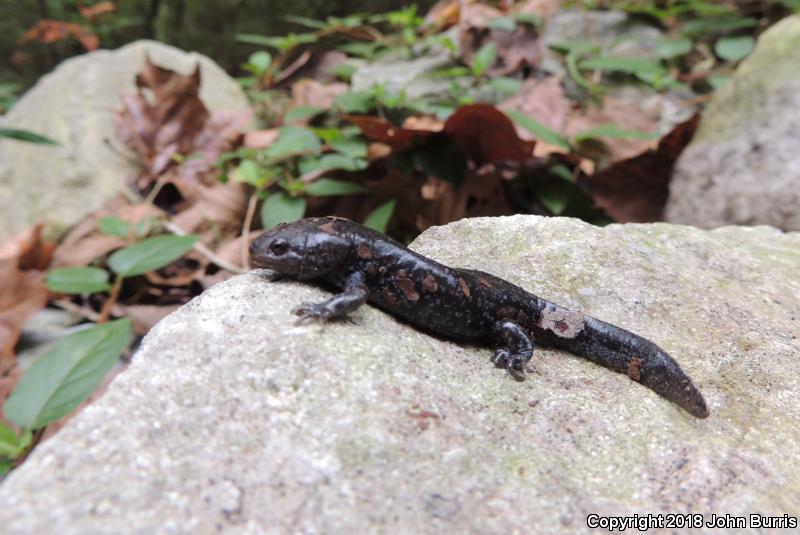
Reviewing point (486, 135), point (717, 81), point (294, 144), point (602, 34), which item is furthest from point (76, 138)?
point (717, 81)

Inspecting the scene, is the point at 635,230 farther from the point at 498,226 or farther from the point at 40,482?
the point at 40,482

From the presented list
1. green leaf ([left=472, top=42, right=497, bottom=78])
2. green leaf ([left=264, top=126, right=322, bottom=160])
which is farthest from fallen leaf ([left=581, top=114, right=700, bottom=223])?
green leaf ([left=264, top=126, right=322, bottom=160])

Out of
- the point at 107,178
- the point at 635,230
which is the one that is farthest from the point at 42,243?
the point at 635,230

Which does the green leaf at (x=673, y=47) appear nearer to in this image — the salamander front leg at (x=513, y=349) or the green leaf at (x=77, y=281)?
the salamander front leg at (x=513, y=349)

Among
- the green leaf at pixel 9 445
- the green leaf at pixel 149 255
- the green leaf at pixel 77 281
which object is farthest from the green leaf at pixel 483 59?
the green leaf at pixel 9 445

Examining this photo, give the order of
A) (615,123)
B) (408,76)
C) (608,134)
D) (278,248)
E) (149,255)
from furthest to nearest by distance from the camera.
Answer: (408,76)
(615,123)
(608,134)
(149,255)
(278,248)

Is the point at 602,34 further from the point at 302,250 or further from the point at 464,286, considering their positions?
the point at 302,250
